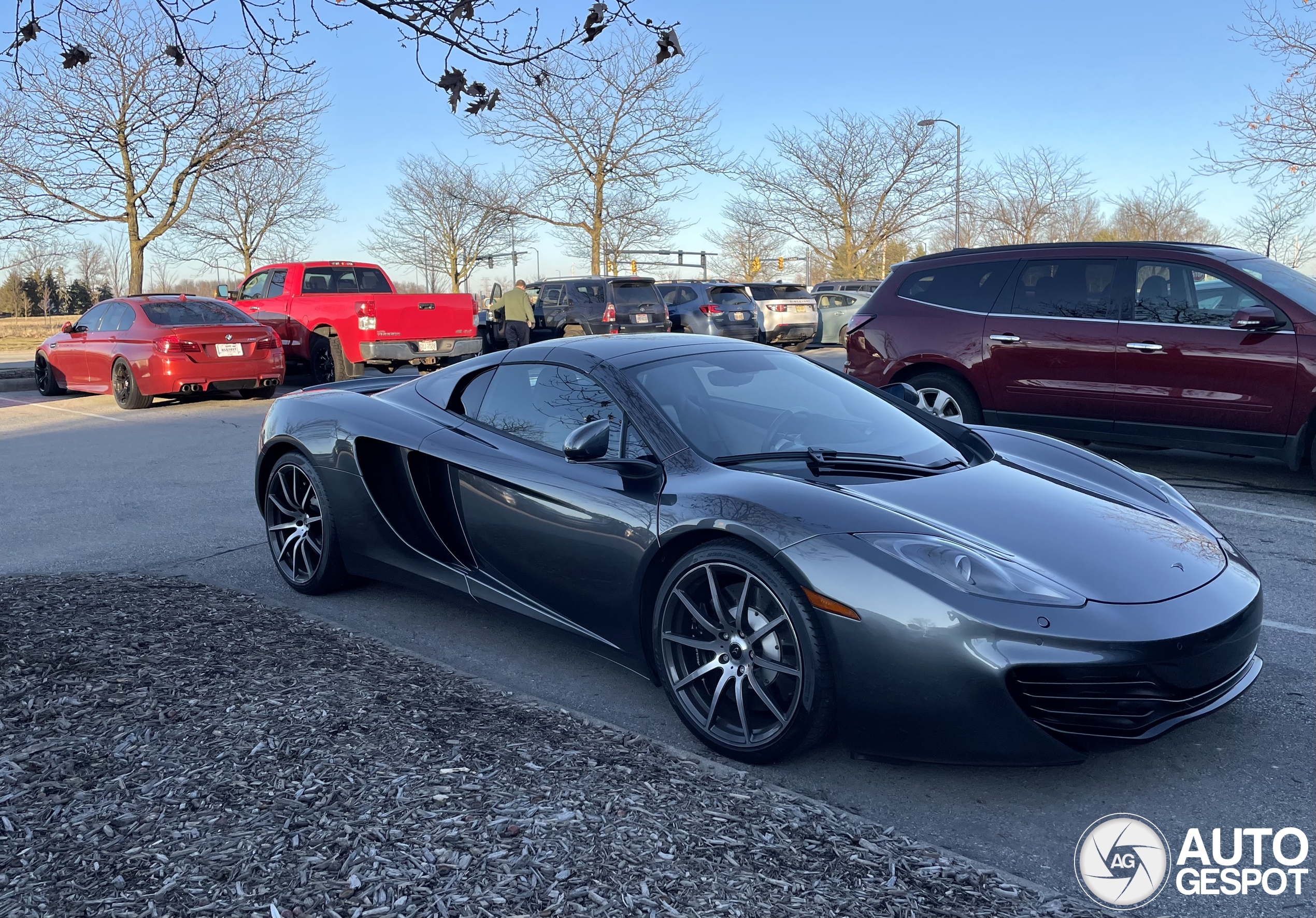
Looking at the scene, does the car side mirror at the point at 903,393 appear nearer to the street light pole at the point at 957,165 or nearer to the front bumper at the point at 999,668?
the front bumper at the point at 999,668

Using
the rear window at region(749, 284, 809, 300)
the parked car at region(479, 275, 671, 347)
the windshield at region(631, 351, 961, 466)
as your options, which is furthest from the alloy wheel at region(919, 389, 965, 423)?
the rear window at region(749, 284, 809, 300)

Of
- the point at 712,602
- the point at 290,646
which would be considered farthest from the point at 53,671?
the point at 712,602

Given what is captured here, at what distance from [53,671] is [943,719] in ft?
9.99

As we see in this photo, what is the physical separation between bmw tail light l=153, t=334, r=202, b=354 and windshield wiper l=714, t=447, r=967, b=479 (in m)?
11.7

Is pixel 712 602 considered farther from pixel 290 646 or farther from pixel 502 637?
pixel 290 646

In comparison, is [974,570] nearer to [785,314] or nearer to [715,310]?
[715,310]

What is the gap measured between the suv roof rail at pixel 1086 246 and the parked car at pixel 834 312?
15.4 meters

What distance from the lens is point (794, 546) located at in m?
3.08

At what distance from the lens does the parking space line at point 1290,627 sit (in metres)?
4.30

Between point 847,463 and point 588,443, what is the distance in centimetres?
92

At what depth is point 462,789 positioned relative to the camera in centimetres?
289

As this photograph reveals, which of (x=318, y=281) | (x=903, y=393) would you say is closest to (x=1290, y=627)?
(x=903, y=393)

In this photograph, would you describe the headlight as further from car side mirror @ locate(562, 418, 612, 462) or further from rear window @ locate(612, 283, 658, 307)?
rear window @ locate(612, 283, 658, 307)

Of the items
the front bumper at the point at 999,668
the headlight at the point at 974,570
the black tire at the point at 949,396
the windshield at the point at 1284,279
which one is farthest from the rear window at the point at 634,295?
the front bumper at the point at 999,668
